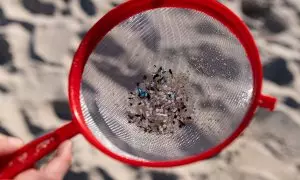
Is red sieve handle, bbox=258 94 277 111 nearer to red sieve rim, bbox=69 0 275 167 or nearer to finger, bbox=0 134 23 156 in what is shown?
red sieve rim, bbox=69 0 275 167

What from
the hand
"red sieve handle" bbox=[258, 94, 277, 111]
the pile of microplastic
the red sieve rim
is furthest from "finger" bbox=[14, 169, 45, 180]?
"red sieve handle" bbox=[258, 94, 277, 111]

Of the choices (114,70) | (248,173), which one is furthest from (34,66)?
(248,173)

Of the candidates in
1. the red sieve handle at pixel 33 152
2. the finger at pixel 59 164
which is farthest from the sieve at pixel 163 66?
the finger at pixel 59 164

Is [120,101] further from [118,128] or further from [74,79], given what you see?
[74,79]

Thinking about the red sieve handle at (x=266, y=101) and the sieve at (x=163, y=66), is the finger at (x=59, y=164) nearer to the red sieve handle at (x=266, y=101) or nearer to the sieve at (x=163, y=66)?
the sieve at (x=163, y=66)

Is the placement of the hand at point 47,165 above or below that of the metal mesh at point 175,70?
below

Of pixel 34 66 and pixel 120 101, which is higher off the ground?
pixel 120 101
